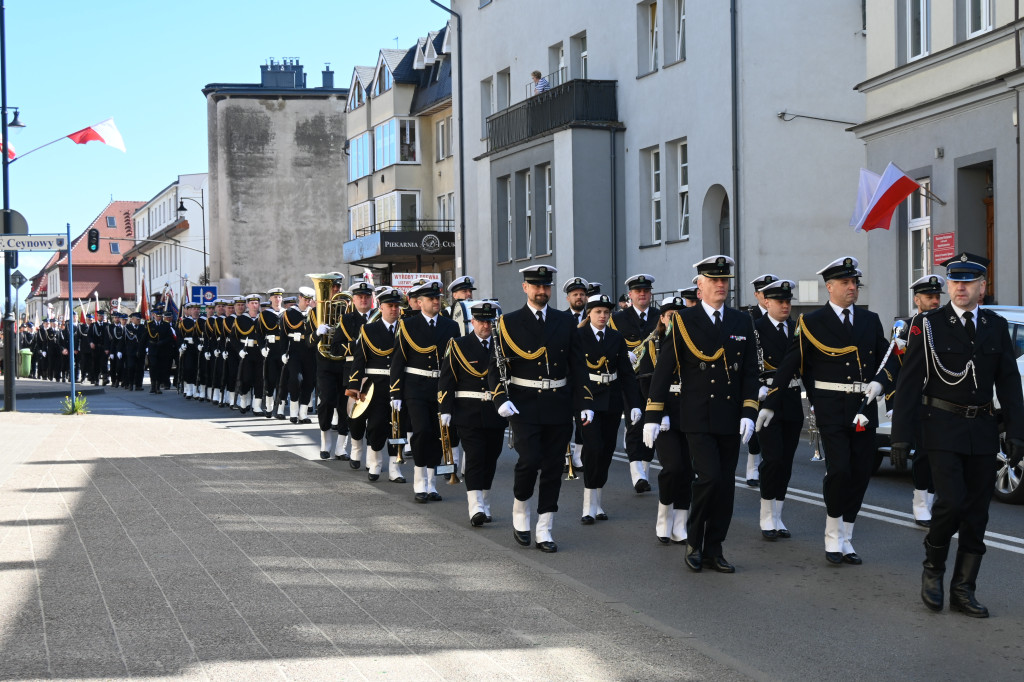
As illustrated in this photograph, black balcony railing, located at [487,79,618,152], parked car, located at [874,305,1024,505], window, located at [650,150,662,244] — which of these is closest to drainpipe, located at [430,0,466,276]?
black balcony railing, located at [487,79,618,152]

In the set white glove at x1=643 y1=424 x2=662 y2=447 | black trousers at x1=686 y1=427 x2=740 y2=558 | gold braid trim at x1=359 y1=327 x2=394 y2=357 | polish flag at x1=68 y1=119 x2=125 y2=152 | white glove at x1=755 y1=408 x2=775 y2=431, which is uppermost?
polish flag at x1=68 y1=119 x2=125 y2=152

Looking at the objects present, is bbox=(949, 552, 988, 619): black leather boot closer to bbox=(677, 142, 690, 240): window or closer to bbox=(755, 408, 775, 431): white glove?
bbox=(755, 408, 775, 431): white glove

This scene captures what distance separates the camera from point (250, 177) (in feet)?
242

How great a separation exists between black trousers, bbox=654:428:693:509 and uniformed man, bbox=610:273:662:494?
8.41ft

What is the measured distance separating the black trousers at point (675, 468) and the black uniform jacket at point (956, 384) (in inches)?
80.5

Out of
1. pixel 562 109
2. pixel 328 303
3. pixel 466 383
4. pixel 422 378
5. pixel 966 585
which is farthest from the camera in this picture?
pixel 562 109

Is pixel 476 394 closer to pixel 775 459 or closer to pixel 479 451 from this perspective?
pixel 479 451

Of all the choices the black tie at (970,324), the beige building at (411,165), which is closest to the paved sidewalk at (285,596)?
the black tie at (970,324)

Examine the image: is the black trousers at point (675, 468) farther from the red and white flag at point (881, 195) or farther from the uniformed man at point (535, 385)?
the red and white flag at point (881, 195)

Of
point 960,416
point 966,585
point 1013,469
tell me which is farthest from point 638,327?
point 966,585

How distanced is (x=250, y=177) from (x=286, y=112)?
3.85 metres

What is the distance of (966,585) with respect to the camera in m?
7.54

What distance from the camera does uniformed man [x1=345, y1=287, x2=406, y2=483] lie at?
45.7 feet

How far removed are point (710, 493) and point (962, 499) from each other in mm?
1744
